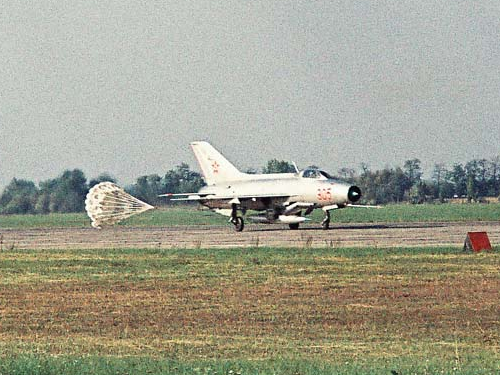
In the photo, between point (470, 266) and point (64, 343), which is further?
point (470, 266)

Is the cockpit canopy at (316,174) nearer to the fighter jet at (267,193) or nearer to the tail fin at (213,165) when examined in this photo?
the fighter jet at (267,193)

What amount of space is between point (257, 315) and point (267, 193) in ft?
107

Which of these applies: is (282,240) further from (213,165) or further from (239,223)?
(213,165)

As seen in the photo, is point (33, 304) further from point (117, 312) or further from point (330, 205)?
point (330, 205)

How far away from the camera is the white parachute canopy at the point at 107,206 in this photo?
50281 mm

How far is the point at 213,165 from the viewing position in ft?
181

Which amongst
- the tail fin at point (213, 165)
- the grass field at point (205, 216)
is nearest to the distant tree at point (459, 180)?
the grass field at point (205, 216)

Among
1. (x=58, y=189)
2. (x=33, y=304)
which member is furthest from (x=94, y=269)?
(x=58, y=189)

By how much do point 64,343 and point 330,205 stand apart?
113 ft

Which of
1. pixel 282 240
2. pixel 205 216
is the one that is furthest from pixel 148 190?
pixel 282 240

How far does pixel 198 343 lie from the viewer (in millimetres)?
16047

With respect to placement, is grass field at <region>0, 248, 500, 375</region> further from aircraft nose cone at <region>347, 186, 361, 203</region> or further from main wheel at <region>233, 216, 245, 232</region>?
main wheel at <region>233, 216, 245, 232</region>

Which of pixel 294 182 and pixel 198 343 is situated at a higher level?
pixel 294 182

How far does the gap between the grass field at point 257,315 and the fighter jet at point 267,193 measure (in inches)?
726
